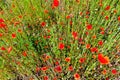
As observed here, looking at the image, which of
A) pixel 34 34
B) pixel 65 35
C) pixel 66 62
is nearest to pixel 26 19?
pixel 34 34

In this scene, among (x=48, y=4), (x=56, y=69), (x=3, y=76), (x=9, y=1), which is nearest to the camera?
(x=56, y=69)

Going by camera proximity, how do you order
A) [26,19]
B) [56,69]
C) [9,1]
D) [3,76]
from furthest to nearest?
[9,1], [26,19], [3,76], [56,69]

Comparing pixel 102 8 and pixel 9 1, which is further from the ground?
pixel 9 1

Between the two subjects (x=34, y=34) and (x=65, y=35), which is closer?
(x=65, y=35)

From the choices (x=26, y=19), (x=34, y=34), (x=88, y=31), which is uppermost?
(x=26, y=19)

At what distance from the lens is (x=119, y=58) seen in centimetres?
183

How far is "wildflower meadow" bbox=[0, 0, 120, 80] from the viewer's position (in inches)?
68.0

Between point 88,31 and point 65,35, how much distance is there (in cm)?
20

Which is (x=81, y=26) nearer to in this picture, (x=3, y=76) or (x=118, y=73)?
(x=118, y=73)

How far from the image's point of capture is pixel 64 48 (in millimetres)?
1819

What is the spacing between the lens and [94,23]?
1903 millimetres

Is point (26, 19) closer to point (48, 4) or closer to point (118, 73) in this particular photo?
point (48, 4)

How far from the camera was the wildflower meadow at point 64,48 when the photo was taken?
173cm

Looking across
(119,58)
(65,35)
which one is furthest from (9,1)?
(119,58)
